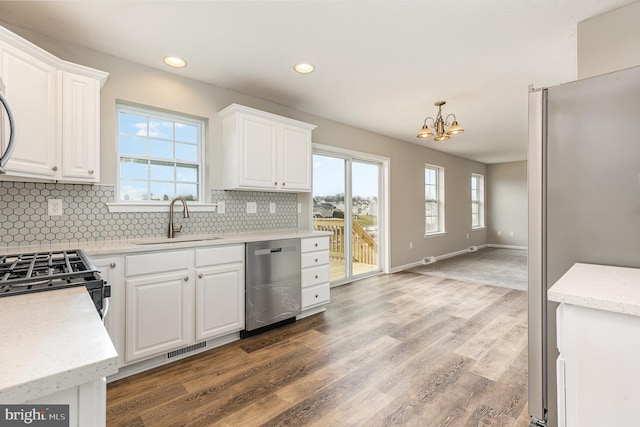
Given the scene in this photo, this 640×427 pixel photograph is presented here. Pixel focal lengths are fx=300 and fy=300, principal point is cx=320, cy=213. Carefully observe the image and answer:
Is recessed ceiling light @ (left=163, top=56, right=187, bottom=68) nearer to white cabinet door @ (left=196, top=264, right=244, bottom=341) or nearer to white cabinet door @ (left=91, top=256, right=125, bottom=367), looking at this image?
white cabinet door @ (left=91, top=256, right=125, bottom=367)

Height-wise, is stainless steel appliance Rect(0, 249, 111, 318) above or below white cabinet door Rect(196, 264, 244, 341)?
above

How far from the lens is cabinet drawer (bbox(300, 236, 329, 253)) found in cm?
319

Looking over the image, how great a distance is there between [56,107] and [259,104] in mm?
1900

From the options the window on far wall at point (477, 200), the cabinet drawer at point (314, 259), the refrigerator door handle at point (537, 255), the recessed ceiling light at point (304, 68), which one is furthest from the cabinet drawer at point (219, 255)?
the window on far wall at point (477, 200)

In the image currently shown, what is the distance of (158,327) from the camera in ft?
7.23

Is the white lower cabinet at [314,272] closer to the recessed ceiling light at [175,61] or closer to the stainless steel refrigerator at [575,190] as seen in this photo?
the recessed ceiling light at [175,61]

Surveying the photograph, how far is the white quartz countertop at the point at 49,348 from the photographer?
474mm

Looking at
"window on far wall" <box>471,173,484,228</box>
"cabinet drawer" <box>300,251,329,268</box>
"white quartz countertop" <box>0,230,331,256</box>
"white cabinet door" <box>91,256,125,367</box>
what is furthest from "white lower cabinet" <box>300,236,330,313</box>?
"window on far wall" <box>471,173,484,228</box>

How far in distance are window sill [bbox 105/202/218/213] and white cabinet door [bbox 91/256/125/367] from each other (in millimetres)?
625

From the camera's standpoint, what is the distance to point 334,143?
14.4 ft

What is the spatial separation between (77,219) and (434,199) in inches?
247

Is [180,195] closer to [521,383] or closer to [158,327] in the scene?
[158,327]

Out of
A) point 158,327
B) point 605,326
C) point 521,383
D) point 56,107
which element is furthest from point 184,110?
point 521,383

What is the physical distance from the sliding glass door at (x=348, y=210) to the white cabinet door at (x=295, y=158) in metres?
0.75
